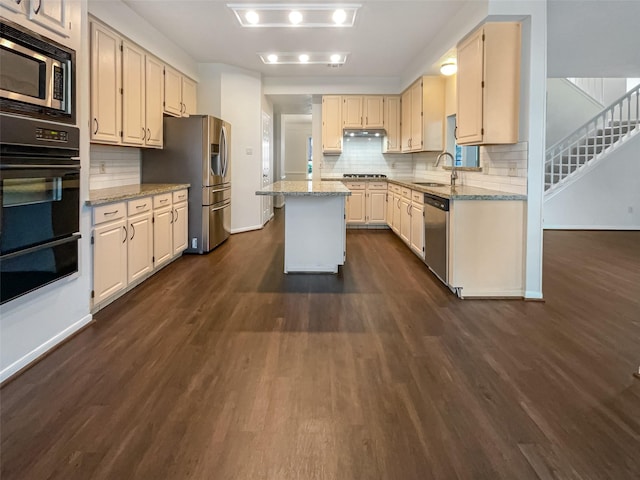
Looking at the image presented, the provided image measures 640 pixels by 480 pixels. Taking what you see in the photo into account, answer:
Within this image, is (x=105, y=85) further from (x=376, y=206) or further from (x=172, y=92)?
(x=376, y=206)

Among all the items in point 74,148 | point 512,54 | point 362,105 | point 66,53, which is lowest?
point 74,148

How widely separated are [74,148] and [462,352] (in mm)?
2729

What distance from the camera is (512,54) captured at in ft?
12.8

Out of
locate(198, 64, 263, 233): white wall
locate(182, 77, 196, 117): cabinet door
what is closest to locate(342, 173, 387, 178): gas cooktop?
locate(198, 64, 263, 233): white wall

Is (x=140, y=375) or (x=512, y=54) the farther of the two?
(x=512, y=54)

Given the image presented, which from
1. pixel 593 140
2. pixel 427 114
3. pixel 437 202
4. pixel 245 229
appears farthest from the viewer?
pixel 593 140

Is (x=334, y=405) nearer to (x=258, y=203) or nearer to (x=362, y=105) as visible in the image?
(x=258, y=203)

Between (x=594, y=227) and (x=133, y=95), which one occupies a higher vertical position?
(x=133, y=95)

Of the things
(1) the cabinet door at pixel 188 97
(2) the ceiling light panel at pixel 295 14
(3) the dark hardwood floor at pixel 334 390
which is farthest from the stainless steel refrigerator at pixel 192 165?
(3) the dark hardwood floor at pixel 334 390

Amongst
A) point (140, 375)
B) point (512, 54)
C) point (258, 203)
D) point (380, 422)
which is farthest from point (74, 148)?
point (258, 203)

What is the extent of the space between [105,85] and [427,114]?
179 inches

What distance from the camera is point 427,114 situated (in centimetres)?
697

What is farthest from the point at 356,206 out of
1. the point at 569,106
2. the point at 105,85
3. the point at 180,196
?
the point at 569,106

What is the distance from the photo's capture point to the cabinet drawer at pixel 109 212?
11.1 feet
